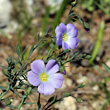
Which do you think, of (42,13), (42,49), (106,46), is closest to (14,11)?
(42,13)

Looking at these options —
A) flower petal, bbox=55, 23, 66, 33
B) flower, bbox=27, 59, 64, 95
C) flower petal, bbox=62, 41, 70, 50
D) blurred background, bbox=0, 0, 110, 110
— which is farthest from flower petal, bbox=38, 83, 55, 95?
blurred background, bbox=0, 0, 110, 110

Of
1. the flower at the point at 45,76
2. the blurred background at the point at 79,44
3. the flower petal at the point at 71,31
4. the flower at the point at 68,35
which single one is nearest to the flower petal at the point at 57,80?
the flower at the point at 45,76

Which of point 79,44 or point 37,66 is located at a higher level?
point 37,66

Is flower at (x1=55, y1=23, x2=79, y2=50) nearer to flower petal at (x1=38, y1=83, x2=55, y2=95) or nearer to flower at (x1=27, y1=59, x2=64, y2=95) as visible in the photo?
flower at (x1=27, y1=59, x2=64, y2=95)

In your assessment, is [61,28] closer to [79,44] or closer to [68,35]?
[68,35]

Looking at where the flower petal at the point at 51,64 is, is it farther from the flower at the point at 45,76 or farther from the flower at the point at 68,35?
the flower at the point at 68,35

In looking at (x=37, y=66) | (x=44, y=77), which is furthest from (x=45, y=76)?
(x=37, y=66)
